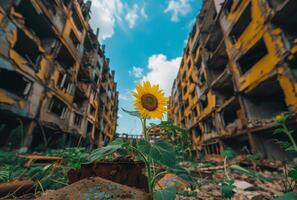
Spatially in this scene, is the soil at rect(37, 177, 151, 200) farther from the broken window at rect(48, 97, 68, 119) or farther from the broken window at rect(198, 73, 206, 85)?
the broken window at rect(198, 73, 206, 85)

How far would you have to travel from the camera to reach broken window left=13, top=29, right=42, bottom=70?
348 inches

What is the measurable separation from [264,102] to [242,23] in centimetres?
592

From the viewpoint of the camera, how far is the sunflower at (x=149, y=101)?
1.92m

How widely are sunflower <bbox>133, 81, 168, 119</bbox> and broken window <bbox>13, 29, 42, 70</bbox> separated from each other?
32.3 ft

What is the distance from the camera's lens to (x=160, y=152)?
1.03 meters

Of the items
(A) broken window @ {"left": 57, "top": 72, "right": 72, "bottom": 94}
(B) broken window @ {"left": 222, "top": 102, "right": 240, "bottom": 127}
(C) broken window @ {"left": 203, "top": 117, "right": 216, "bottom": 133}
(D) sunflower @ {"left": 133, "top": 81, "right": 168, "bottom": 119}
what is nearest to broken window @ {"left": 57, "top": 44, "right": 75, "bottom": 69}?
(A) broken window @ {"left": 57, "top": 72, "right": 72, "bottom": 94}

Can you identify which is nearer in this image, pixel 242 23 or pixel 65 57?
pixel 242 23

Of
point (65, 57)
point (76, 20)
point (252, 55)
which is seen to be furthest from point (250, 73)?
point (76, 20)

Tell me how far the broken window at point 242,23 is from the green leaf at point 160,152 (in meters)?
12.4

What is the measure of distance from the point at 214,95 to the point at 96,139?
16.7 metres

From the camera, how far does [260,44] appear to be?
30.1 feet

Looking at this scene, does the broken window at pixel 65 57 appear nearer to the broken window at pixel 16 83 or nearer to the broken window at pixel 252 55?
the broken window at pixel 16 83

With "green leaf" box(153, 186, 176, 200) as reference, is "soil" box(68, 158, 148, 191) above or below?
above

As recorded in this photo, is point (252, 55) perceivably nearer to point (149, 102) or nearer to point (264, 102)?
point (264, 102)
